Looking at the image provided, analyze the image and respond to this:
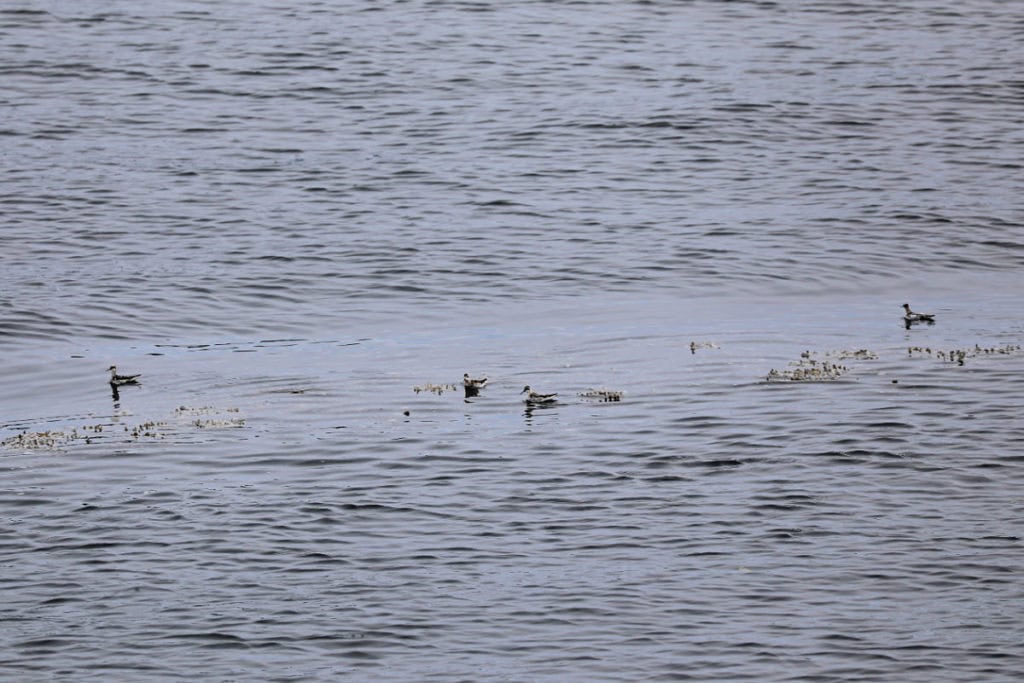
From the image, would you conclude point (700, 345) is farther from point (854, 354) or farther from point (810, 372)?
point (810, 372)

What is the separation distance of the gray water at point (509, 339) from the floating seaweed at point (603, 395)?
0.33 meters

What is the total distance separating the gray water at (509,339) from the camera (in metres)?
22.0

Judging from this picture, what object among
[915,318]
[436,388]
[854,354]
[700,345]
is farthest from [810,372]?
[436,388]

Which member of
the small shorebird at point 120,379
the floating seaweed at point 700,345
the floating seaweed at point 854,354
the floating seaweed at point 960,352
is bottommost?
the floating seaweed at point 960,352

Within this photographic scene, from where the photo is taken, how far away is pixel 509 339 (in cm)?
3866

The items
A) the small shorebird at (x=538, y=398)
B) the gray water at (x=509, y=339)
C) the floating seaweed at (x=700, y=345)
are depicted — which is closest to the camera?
the gray water at (x=509, y=339)

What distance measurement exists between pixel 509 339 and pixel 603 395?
6543 millimetres

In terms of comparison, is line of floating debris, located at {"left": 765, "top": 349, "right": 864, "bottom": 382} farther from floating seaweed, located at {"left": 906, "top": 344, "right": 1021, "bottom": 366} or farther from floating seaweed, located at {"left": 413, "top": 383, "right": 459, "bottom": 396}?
floating seaweed, located at {"left": 413, "top": 383, "right": 459, "bottom": 396}

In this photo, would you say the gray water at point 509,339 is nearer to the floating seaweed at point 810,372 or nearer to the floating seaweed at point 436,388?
the floating seaweed at point 810,372

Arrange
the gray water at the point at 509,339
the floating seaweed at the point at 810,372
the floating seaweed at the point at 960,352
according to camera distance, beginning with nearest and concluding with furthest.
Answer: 1. the gray water at the point at 509,339
2. the floating seaweed at the point at 810,372
3. the floating seaweed at the point at 960,352

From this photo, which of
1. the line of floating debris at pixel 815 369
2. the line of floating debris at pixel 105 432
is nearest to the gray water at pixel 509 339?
the line of floating debris at pixel 105 432

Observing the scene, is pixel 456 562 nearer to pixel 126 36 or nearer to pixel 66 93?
pixel 66 93

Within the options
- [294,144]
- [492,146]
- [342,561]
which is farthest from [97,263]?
[342,561]

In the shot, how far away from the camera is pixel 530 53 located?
237ft
